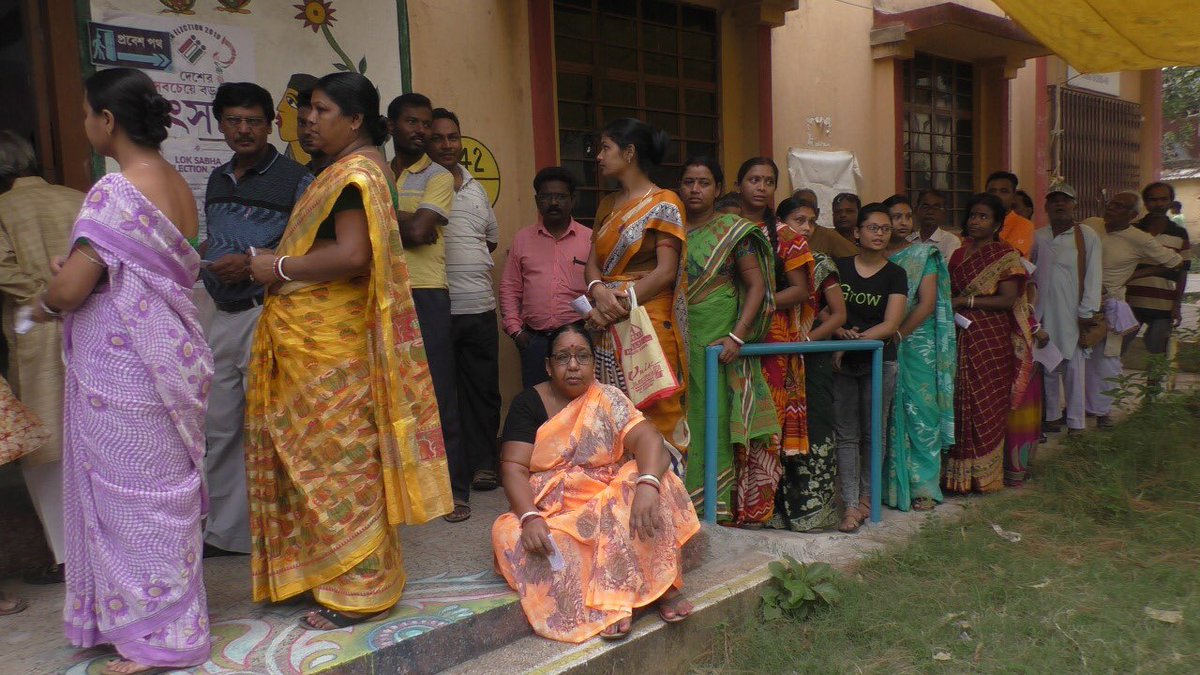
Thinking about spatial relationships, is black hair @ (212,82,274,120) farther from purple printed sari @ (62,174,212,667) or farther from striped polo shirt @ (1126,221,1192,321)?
striped polo shirt @ (1126,221,1192,321)

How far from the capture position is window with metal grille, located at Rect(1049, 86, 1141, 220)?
10.4 m

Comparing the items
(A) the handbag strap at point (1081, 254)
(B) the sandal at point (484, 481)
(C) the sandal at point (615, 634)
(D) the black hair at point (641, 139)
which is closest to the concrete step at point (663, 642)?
(C) the sandal at point (615, 634)

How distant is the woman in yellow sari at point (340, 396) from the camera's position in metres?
2.72

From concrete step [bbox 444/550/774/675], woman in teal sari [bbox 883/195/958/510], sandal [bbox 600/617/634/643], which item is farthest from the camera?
woman in teal sari [bbox 883/195/958/510]

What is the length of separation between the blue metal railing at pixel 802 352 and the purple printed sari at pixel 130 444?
2.19m

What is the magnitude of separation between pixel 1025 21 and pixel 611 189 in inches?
118

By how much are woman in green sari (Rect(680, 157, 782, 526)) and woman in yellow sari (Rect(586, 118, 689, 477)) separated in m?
0.24

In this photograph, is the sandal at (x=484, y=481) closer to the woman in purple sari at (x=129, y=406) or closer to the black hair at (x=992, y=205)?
the woman in purple sari at (x=129, y=406)

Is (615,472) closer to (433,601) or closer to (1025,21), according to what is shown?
(433,601)

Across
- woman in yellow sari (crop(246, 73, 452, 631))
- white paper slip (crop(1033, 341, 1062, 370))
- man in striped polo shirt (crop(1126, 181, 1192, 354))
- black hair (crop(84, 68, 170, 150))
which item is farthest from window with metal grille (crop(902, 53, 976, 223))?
black hair (crop(84, 68, 170, 150))

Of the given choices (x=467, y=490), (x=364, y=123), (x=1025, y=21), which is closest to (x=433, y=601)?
(x=467, y=490)

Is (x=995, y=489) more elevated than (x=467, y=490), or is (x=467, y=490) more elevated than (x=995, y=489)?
(x=467, y=490)

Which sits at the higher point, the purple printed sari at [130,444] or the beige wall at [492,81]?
the beige wall at [492,81]

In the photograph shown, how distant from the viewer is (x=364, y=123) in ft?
9.31
